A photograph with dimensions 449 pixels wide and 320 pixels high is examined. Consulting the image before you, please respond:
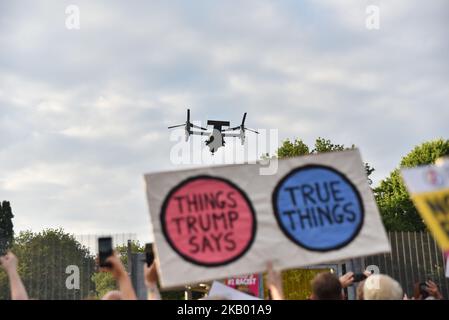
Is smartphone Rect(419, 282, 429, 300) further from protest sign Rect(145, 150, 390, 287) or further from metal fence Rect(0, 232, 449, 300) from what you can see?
metal fence Rect(0, 232, 449, 300)

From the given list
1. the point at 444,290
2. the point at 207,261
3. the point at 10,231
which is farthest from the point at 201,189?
the point at 10,231

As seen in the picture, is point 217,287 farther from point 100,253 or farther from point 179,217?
point 100,253

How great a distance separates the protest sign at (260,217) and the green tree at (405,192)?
33243 millimetres

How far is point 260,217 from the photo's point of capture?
4582mm

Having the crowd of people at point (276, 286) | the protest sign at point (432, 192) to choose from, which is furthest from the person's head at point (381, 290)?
the protest sign at point (432, 192)

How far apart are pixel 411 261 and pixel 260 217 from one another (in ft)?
41.4

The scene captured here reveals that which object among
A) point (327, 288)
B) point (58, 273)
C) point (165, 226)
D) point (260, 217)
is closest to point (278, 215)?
point (260, 217)

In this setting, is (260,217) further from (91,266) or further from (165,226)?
(91,266)

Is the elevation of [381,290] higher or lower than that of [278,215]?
lower

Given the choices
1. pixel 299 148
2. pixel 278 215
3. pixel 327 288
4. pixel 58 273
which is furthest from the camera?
pixel 299 148

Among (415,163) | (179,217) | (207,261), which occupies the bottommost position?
(207,261)
